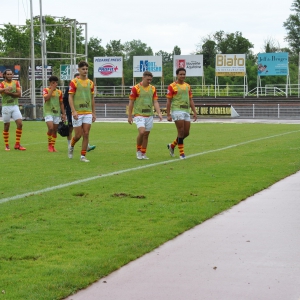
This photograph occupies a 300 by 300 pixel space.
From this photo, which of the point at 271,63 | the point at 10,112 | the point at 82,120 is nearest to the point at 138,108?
the point at 82,120

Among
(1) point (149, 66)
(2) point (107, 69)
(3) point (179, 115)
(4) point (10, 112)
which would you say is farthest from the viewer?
(2) point (107, 69)

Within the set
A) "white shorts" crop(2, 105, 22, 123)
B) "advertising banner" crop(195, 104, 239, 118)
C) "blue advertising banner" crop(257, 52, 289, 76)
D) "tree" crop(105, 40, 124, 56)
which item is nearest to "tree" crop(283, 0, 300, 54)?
"tree" crop(105, 40, 124, 56)

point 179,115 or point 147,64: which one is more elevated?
point 147,64

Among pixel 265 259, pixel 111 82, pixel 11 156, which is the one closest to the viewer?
pixel 265 259

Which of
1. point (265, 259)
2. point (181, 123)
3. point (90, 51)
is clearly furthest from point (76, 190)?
point (90, 51)

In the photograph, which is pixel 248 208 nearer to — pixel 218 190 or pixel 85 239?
pixel 218 190

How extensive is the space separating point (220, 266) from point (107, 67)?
71.8 meters

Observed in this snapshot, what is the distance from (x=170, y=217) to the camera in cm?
806

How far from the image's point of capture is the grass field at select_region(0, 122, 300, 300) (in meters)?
5.78

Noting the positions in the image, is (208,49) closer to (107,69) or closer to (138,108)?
(107,69)

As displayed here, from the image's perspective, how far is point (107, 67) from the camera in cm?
7688

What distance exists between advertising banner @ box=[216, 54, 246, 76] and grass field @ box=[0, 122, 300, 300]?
55234 millimetres

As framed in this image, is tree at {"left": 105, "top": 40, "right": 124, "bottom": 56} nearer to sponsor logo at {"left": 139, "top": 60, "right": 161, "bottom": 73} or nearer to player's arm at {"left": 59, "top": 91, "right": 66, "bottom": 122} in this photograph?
sponsor logo at {"left": 139, "top": 60, "right": 161, "bottom": 73}

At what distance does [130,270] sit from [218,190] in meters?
4.81
